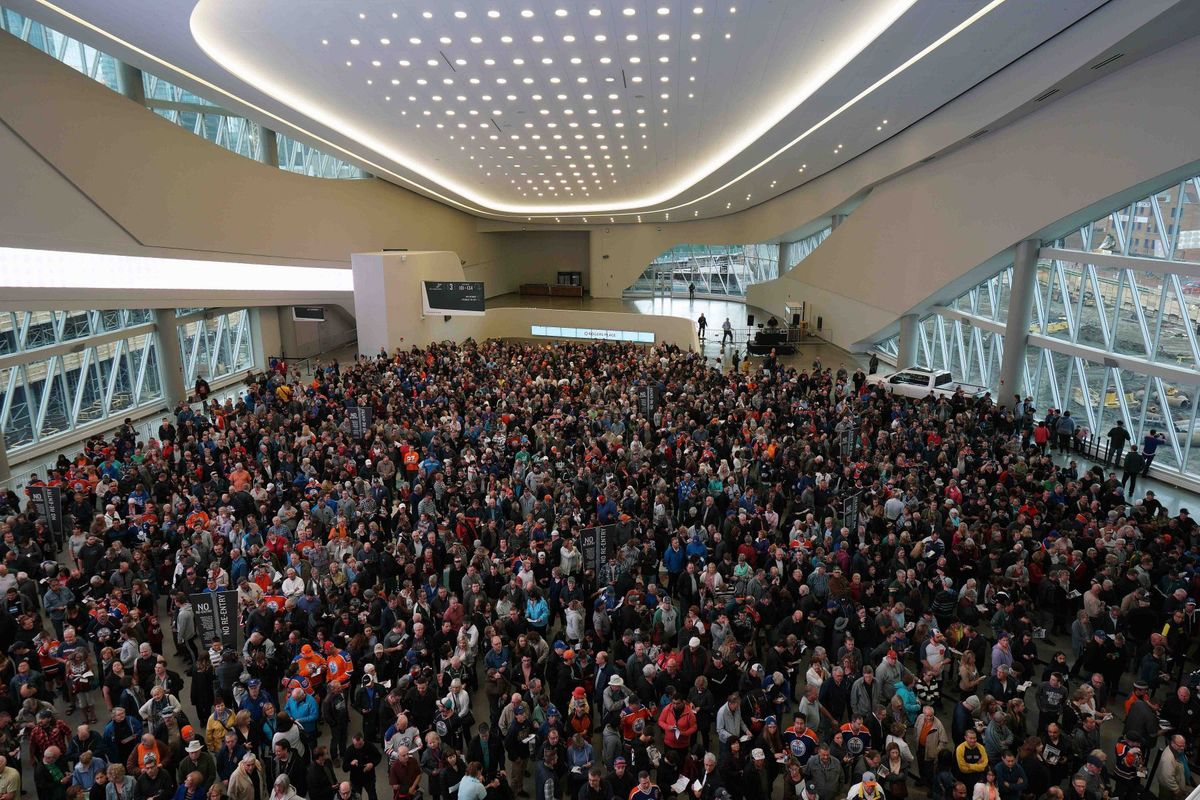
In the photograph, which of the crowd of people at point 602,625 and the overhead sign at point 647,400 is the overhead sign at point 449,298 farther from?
the crowd of people at point 602,625

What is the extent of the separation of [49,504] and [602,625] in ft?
29.2

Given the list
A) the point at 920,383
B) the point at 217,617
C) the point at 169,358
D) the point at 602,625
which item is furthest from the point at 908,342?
the point at 169,358

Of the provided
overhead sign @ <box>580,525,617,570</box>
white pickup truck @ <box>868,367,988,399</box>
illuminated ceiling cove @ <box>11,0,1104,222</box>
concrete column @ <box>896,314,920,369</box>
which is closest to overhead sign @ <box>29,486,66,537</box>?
illuminated ceiling cove @ <box>11,0,1104,222</box>

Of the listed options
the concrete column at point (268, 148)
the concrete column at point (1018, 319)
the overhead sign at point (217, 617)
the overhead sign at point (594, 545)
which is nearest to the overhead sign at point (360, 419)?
the overhead sign at point (217, 617)

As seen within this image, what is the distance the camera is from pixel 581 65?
1508 centimetres

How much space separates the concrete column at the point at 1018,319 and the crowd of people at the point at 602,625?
5.73m

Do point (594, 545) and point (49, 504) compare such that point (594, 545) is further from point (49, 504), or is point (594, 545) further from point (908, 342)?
point (908, 342)

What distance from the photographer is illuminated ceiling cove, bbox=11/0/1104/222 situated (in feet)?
40.1

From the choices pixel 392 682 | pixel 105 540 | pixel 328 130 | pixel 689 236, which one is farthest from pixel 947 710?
pixel 689 236

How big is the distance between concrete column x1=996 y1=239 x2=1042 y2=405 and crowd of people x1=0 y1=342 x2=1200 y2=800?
5.73 metres

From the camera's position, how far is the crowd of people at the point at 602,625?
617 centimetres

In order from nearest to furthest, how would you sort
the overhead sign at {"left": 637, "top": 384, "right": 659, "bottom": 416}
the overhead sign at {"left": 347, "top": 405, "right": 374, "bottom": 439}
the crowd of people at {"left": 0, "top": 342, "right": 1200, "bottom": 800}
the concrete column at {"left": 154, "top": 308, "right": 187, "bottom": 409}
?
the crowd of people at {"left": 0, "top": 342, "right": 1200, "bottom": 800}
the overhead sign at {"left": 347, "top": 405, "right": 374, "bottom": 439}
the overhead sign at {"left": 637, "top": 384, "right": 659, "bottom": 416}
the concrete column at {"left": 154, "top": 308, "right": 187, "bottom": 409}

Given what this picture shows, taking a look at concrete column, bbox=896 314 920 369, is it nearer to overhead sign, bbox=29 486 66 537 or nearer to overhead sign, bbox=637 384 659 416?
overhead sign, bbox=637 384 659 416

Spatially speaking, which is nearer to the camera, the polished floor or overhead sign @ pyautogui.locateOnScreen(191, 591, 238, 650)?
overhead sign @ pyautogui.locateOnScreen(191, 591, 238, 650)
